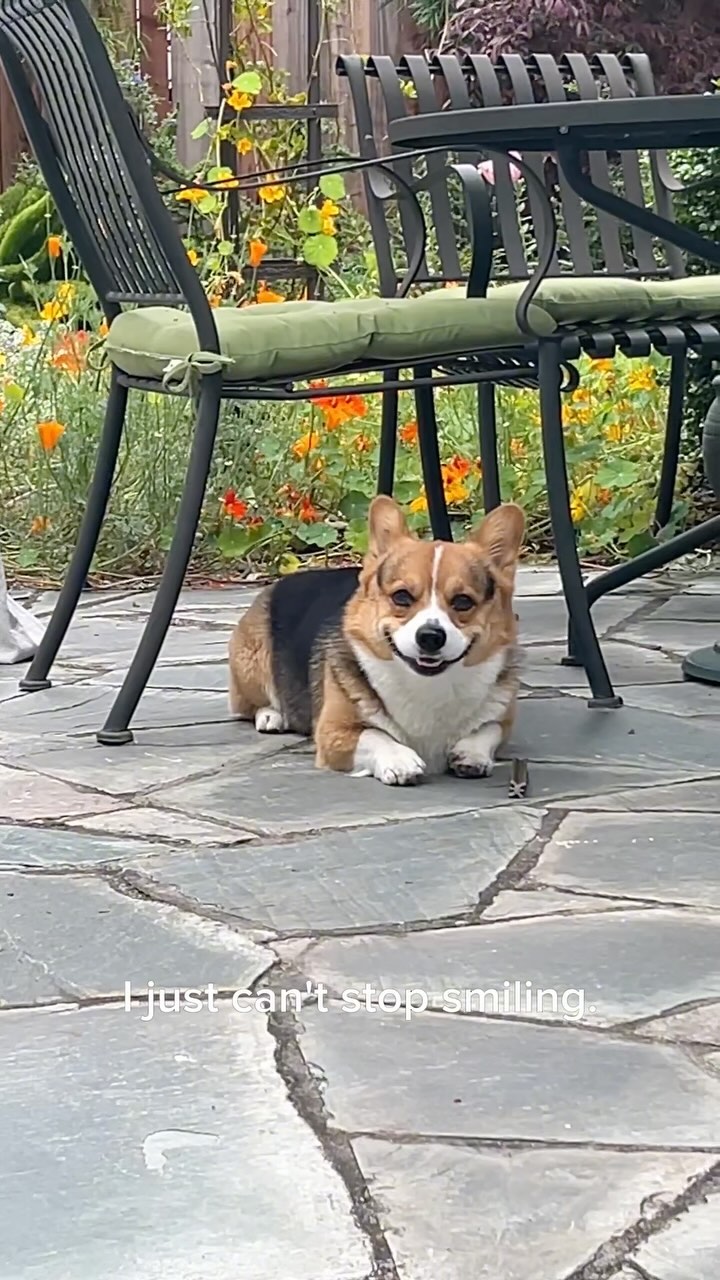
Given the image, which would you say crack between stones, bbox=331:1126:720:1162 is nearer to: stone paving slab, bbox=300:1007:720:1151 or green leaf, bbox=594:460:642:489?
stone paving slab, bbox=300:1007:720:1151

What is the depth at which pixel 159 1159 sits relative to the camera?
1600 mm

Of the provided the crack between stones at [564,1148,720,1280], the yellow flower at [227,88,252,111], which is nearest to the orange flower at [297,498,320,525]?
the yellow flower at [227,88,252,111]

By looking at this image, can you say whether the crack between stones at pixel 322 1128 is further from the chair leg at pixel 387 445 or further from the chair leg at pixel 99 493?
the chair leg at pixel 387 445

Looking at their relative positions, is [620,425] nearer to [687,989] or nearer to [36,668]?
[36,668]

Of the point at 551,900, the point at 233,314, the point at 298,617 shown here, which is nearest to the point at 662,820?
the point at 551,900

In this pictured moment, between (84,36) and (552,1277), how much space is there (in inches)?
95.7

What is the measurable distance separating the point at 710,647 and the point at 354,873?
180 centimetres

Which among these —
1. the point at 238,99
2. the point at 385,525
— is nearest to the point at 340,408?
the point at 238,99

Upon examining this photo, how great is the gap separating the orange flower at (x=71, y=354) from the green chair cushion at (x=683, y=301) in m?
2.29

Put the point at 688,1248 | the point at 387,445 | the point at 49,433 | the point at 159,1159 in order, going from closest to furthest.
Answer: the point at 688,1248 < the point at 159,1159 < the point at 387,445 < the point at 49,433

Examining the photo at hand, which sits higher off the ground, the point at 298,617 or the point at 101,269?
the point at 101,269

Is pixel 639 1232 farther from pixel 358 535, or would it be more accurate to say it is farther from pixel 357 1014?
pixel 358 535

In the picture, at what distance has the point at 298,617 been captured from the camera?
11.4 ft

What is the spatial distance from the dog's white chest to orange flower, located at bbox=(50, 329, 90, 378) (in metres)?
2.72
